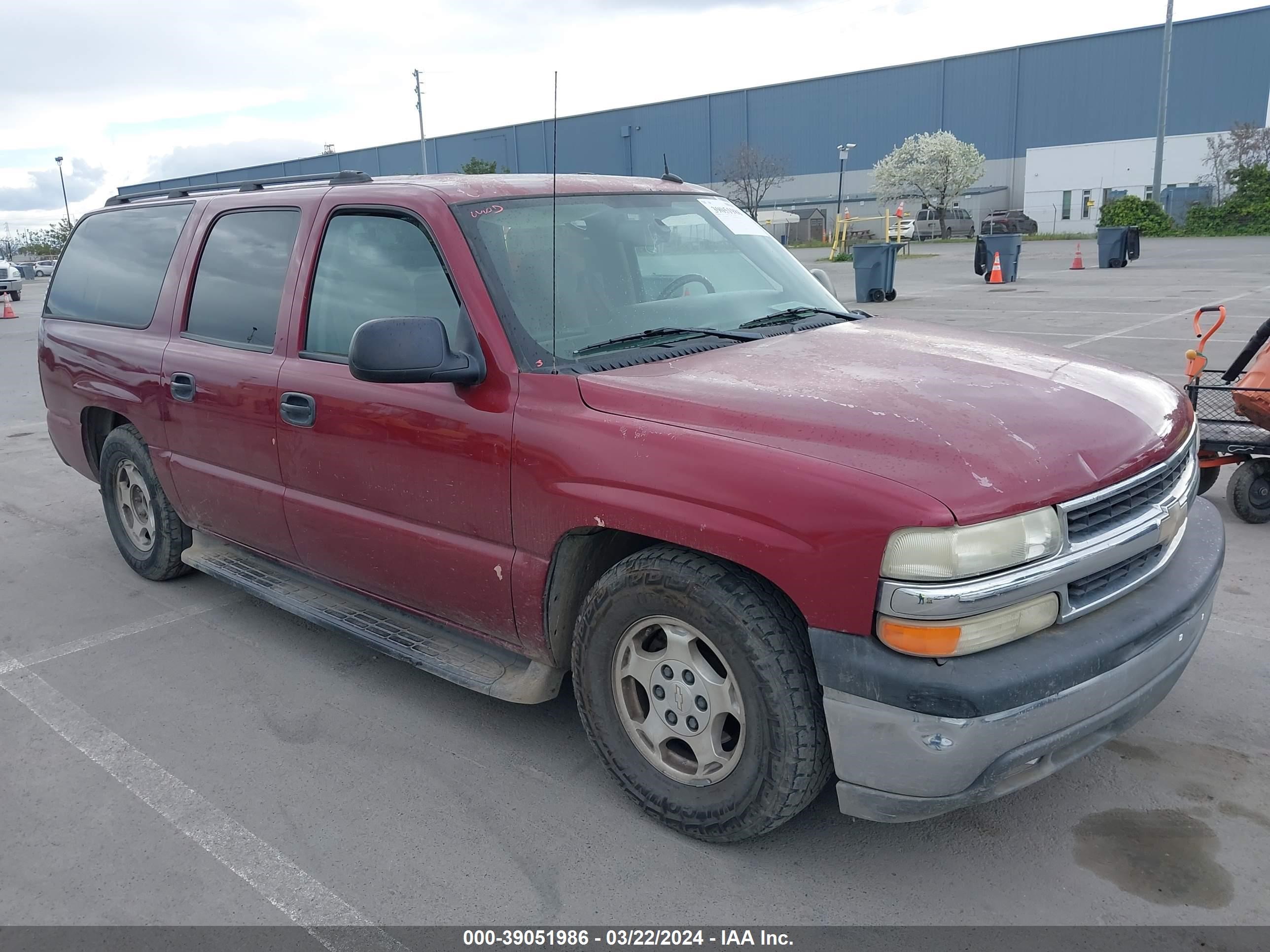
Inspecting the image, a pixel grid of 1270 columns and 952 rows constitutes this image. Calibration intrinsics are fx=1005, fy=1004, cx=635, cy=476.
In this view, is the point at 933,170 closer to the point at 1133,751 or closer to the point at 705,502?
the point at 1133,751

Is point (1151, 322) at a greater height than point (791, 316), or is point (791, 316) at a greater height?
point (791, 316)

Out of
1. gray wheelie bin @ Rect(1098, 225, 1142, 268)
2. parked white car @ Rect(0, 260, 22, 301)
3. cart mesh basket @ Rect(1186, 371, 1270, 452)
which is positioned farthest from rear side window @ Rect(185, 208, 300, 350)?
parked white car @ Rect(0, 260, 22, 301)

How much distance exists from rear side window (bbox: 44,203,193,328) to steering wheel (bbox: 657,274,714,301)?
8.27 feet

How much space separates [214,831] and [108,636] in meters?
1.96

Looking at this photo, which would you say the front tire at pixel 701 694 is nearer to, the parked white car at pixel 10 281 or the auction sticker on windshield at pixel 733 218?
the auction sticker on windshield at pixel 733 218

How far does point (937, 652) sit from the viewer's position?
2354mm

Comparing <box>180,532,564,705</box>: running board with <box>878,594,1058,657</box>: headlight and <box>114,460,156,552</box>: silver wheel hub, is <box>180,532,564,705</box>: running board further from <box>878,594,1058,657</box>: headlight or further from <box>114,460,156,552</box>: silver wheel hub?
<box>878,594,1058,657</box>: headlight

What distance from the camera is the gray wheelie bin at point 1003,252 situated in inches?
847

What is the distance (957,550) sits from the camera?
2.30 metres

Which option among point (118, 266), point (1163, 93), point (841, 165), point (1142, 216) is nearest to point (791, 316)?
point (118, 266)

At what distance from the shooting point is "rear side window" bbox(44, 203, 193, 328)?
480cm

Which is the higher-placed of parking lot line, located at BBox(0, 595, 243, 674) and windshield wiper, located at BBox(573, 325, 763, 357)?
windshield wiper, located at BBox(573, 325, 763, 357)

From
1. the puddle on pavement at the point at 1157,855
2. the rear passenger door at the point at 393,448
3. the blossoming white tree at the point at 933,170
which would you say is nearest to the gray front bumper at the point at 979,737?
the puddle on pavement at the point at 1157,855

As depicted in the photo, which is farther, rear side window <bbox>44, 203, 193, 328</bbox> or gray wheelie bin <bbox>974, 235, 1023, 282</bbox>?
gray wheelie bin <bbox>974, 235, 1023, 282</bbox>
